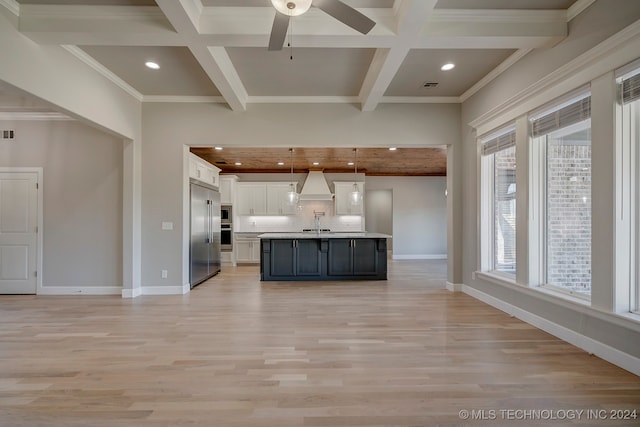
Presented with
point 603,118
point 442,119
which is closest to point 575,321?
point 603,118

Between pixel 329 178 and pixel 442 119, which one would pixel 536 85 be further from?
pixel 329 178

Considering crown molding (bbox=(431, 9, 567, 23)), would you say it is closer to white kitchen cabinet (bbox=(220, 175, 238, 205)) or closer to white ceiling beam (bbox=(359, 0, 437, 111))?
white ceiling beam (bbox=(359, 0, 437, 111))

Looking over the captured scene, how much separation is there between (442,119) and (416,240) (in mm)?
5186

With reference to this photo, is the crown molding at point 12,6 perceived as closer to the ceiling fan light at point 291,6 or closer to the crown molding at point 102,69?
the crown molding at point 102,69

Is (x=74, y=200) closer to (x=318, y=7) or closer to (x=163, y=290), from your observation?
(x=163, y=290)

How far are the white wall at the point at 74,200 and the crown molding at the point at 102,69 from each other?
0.93 metres

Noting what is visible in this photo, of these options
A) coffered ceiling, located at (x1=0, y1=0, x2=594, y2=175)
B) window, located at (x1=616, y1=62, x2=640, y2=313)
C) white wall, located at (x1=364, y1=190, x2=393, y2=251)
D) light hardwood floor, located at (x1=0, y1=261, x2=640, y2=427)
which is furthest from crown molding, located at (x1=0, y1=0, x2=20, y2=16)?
white wall, located at (x1=364, y1=190, x2=393, y2=251)

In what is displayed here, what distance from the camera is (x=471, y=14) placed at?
2.84 m

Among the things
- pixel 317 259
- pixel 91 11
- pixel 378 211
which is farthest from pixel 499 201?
pixel 378 211

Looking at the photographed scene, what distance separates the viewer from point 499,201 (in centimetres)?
417

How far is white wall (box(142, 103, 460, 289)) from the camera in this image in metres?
4.77

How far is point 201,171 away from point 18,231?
2.92 meters

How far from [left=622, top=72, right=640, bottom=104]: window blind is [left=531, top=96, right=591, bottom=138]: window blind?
340 mm

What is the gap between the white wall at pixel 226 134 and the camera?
477cm
